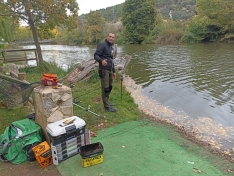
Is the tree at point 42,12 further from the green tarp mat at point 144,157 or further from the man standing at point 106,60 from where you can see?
the green tarp mat at point 144,157

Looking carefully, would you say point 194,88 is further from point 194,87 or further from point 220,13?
point 220,13

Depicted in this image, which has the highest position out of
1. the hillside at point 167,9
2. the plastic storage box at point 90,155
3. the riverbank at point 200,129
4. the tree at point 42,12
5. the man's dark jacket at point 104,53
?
the hillside at point 167,9

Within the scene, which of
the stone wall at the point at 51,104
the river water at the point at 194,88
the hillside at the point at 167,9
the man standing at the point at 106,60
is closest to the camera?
the stone wall at the point at 51,104

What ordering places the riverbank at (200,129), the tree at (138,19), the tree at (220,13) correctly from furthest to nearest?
the tree at (138,19), the tree at (220,13), the riverbank at (200,129)

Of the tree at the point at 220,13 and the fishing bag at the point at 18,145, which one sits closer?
the fishing bag at the point at 18,145

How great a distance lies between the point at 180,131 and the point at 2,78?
12.3ft

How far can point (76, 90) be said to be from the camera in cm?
795

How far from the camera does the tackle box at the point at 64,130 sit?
3279 millimetres

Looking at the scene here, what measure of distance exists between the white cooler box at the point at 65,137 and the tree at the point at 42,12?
8.40 m

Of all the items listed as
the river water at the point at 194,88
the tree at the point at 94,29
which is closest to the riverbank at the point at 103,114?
the river water at the point at 194,88

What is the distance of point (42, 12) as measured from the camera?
11.6 metres

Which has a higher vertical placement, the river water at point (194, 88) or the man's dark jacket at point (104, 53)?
the man's dark jacket at point (104, 53)

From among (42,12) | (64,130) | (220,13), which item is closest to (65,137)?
Answer: (64,130)

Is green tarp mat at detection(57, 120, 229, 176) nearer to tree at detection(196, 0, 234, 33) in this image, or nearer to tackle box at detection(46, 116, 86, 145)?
tackle box at detection(46, 116, 86, 145)
